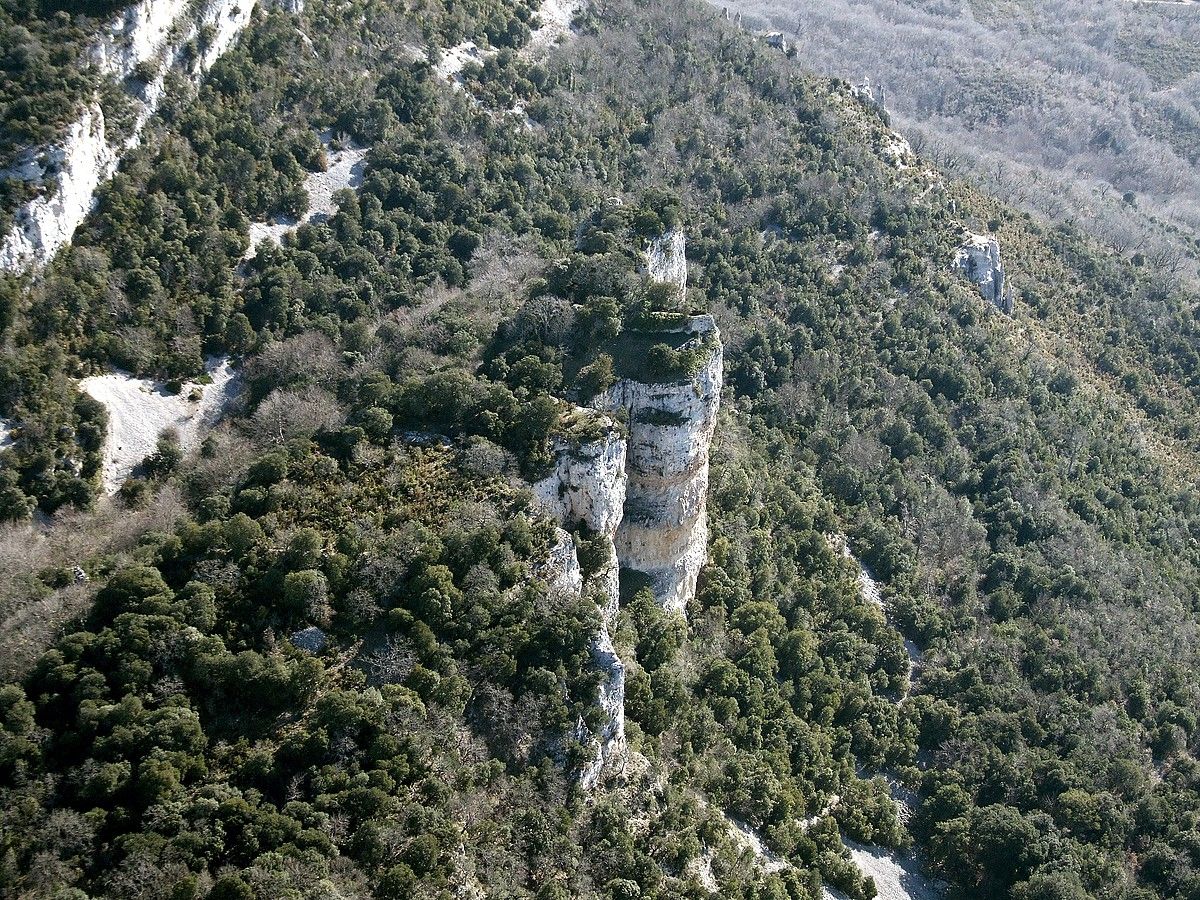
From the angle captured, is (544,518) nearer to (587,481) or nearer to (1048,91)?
(587,481)

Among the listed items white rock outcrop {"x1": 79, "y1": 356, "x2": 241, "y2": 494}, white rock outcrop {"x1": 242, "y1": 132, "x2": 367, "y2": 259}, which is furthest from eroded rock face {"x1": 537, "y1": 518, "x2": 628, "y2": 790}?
white rock outcrop {"x1": 242, "y1": 132, "x2": 367, "y2": 259}

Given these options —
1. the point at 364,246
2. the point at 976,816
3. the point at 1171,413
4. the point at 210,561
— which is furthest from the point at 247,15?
the point at 1171,413

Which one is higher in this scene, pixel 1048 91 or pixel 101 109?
pixel 101 109

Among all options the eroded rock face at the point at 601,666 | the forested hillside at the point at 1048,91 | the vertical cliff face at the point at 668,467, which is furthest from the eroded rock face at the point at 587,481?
the forested hillside at the point at 1048,91

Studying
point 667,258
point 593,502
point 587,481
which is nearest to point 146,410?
point 587,481

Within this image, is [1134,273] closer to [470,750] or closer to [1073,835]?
[1073,835]

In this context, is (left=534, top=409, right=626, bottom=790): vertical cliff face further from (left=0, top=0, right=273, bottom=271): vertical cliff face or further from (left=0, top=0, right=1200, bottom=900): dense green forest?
(left=0, top=0, right=273, bottom=271): vertical cliff face
